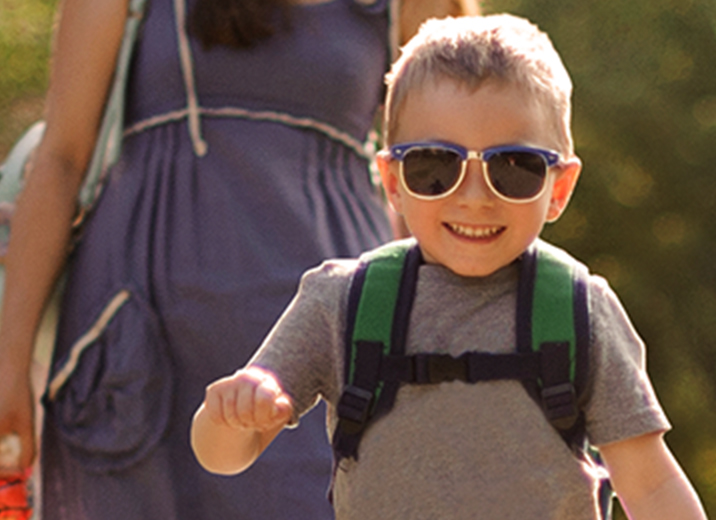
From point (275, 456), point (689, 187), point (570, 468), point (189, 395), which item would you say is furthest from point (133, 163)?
point (689, 187)

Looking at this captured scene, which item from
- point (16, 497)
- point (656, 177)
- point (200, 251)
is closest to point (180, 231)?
point (200, 251)

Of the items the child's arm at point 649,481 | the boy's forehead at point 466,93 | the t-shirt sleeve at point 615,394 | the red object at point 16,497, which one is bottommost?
the red object at point 16,497

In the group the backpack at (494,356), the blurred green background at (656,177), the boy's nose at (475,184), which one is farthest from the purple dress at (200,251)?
the blurred green background at (656,177)

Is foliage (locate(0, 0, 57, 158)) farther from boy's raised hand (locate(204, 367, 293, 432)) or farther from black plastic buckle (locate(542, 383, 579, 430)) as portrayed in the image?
black plastic buckle (locate(542, 383, 579, 430))

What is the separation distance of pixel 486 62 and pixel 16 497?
1.49 meters

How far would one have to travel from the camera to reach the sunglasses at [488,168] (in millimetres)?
1958

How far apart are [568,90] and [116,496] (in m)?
1.36

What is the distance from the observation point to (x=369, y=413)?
1.96 meters

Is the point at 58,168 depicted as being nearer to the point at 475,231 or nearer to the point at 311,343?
the point at 311,343

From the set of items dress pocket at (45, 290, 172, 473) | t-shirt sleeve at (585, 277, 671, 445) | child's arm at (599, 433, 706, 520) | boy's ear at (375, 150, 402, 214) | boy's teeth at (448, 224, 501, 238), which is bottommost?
dress pocket at (45, 290, 172, 473)

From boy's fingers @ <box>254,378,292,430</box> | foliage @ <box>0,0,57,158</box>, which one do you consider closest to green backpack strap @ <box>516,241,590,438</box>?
boy's fingers @ <box>254,378,292,430</box>

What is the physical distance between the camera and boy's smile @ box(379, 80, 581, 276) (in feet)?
6.48

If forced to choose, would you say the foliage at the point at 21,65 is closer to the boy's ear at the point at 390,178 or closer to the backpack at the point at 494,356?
the boy's ear at the point at 390,178

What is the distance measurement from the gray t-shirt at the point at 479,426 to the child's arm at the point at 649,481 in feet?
0.10
